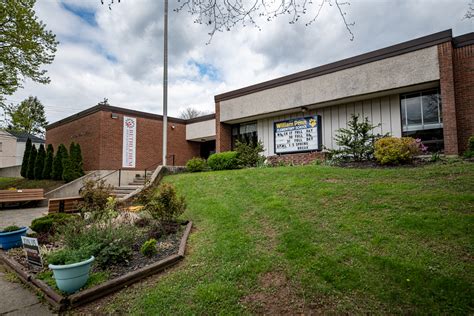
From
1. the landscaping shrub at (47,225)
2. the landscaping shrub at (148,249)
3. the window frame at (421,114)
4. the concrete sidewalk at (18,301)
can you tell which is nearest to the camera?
the concrete sidewalk at (18,301)

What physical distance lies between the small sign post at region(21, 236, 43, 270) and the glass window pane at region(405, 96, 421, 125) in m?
12.2

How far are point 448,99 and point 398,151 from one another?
2686mm

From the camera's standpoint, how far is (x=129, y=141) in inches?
651

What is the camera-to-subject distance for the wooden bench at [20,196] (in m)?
12.0

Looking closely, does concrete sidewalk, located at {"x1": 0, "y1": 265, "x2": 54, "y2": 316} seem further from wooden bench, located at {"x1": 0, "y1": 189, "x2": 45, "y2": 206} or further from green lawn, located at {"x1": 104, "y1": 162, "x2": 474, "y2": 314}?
wooden bench, located at {"x1": 0, "y1": 189, "x2": 45, "y2": 206}

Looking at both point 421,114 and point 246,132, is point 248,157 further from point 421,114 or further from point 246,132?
point 421,114

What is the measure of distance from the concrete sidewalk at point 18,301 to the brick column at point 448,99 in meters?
11.3

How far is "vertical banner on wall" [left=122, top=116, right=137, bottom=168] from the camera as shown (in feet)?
53.5

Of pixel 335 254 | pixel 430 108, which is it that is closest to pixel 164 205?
pixel 335 254

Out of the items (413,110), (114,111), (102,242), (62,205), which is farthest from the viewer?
(114,111)

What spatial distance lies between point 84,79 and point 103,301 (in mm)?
13146

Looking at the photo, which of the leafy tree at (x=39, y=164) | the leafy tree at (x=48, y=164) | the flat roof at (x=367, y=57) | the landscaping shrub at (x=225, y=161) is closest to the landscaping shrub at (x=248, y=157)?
the landscaping shrub at (x=225, y=161)

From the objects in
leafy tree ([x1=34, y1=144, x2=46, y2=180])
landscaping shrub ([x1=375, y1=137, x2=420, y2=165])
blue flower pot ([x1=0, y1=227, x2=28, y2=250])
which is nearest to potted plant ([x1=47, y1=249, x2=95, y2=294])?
blue flower pot ([x1=0, y1=227, x2=28, y2=250])

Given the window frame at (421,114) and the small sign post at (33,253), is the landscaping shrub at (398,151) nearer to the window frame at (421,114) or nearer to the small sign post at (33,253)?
the window frame at (421,114)
